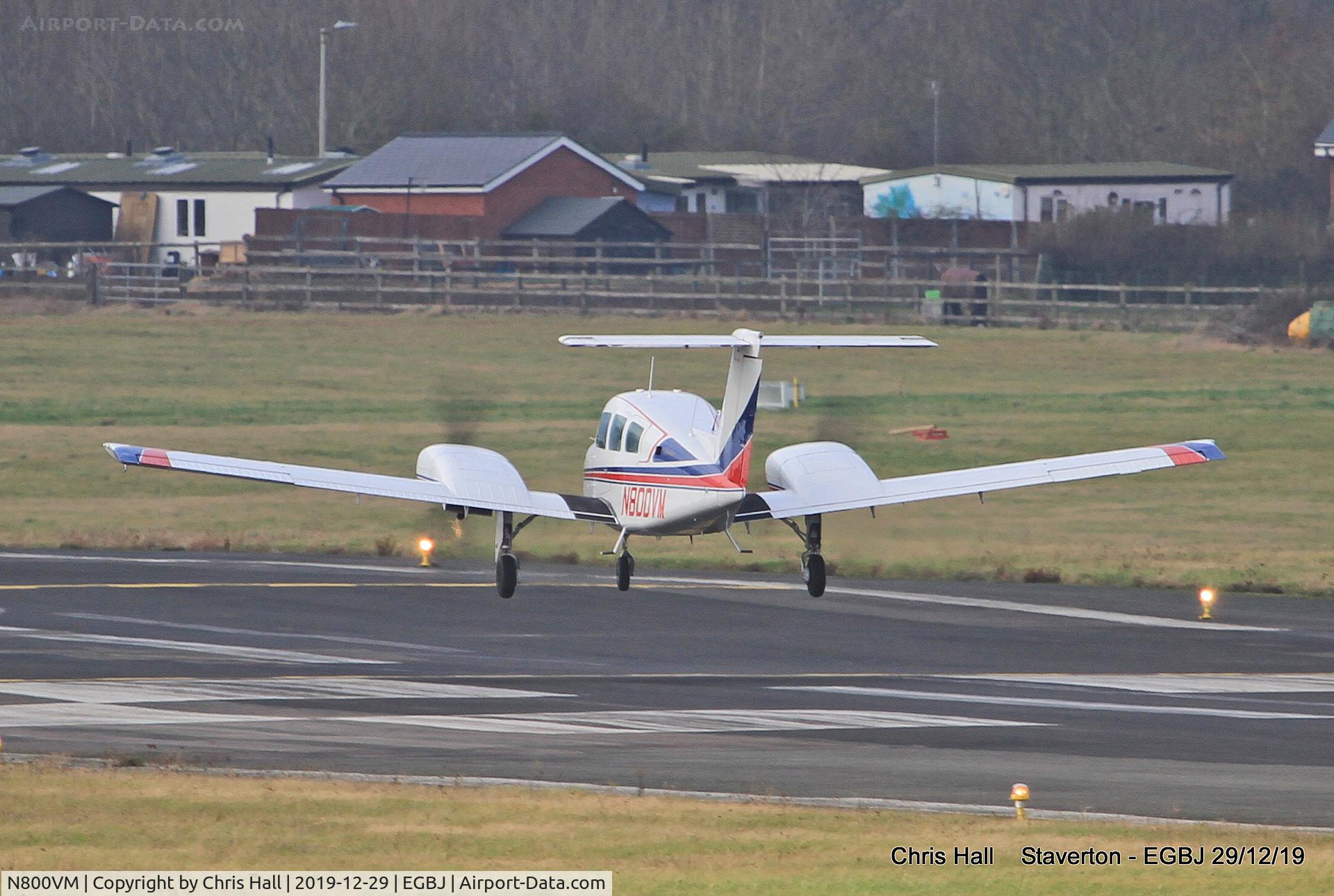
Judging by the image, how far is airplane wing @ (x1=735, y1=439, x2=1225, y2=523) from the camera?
27047 mm

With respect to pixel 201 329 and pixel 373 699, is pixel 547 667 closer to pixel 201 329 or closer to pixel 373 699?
pixel 373 699

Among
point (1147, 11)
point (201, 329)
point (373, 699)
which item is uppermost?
point (1147, 11)

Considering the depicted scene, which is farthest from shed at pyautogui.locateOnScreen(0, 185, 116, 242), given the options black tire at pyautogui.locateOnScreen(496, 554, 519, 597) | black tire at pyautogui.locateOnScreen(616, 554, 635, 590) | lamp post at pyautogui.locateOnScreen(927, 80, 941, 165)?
black tire at pyautogui.locateOnScreen(616, 554, 635, 590)

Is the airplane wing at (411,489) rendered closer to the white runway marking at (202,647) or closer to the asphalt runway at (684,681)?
the asphalt runway at (684,681)

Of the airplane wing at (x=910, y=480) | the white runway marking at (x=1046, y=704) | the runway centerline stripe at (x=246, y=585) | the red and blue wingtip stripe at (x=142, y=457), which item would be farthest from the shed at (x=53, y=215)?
the white runway marking at (x=1046, y=704)

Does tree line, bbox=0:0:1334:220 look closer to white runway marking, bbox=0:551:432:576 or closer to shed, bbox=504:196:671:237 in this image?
shed, bbox=504:196:671:237

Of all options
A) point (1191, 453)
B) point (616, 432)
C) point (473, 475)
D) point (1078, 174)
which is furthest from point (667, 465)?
point (1078, 174)

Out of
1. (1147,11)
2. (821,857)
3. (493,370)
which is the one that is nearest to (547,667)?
(821,857)

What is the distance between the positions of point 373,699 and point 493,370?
4234cm

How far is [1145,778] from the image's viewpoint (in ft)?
64.1

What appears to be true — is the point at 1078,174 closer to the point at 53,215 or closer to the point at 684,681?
the point at 53,215

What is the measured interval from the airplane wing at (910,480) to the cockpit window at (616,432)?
2214 millimetres

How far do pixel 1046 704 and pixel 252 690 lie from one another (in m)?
10.4

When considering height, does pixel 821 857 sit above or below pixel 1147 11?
below
